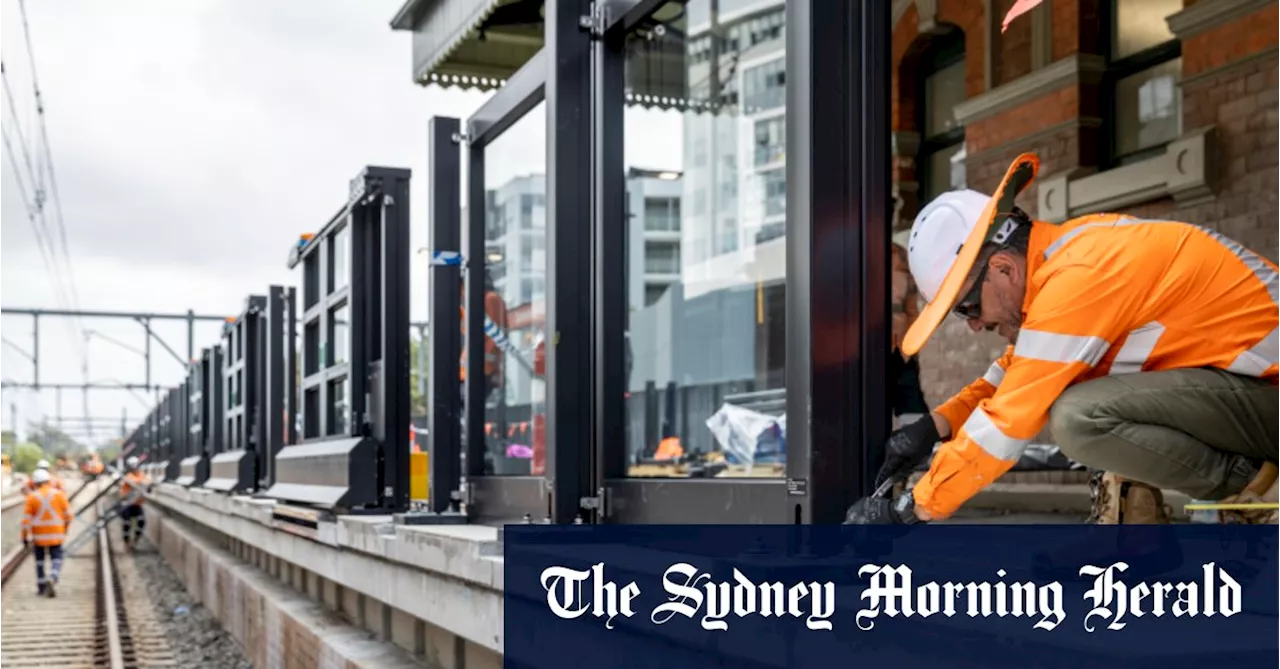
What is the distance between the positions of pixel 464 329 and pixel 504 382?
0.47 m

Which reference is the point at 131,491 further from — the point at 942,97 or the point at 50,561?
the point at 942,97

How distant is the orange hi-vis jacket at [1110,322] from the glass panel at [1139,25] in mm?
5911

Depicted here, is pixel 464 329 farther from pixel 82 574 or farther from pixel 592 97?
pixel 82 574

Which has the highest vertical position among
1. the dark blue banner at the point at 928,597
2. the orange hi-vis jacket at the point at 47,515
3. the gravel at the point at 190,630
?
the dark blue banner at the point at 928,597

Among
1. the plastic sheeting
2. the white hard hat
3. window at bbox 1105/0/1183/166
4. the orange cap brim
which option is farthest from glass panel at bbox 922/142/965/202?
the orange cap brim

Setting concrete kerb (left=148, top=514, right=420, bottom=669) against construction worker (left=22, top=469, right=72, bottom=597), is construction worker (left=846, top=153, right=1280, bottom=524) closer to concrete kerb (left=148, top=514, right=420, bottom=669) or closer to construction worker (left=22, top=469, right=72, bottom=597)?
concrete kerb (left=148, top=514, right=420, bottom=669)

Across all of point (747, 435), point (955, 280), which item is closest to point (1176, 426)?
point (955, 280)

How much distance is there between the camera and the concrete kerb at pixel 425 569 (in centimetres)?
563

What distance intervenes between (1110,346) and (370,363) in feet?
23.8

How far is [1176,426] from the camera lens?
3.60 m

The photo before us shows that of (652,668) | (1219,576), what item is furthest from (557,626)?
(1219,576)

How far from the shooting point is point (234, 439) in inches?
807

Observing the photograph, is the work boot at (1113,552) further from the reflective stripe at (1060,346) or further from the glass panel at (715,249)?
the glass panel at (715,249)

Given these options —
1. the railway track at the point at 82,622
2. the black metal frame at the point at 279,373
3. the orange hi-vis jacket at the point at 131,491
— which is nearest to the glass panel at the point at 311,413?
the black metal frame at the point at 279,373
